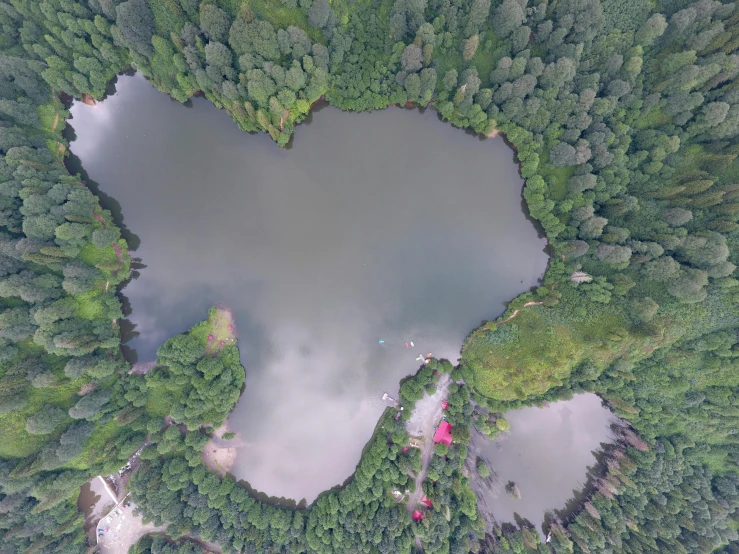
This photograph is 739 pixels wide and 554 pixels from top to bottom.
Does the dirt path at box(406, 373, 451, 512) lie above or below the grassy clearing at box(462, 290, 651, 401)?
below

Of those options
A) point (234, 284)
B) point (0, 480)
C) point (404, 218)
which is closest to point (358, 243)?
point (404, 218)

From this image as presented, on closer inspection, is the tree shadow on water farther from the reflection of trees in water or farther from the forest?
the reflection of trees in water

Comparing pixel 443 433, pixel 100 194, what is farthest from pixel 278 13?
pixel 443 433

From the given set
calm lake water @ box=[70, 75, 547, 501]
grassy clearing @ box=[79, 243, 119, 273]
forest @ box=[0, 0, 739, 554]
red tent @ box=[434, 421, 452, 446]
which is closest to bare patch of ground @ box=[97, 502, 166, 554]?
forest @ box=[0, 0, 739, 554]

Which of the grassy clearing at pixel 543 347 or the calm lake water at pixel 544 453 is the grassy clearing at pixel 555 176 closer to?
the grassy clearing at pixel 543 347

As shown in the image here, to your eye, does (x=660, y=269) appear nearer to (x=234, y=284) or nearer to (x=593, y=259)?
(x=593, y=259)

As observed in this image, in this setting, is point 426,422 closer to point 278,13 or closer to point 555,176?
point 555,176
